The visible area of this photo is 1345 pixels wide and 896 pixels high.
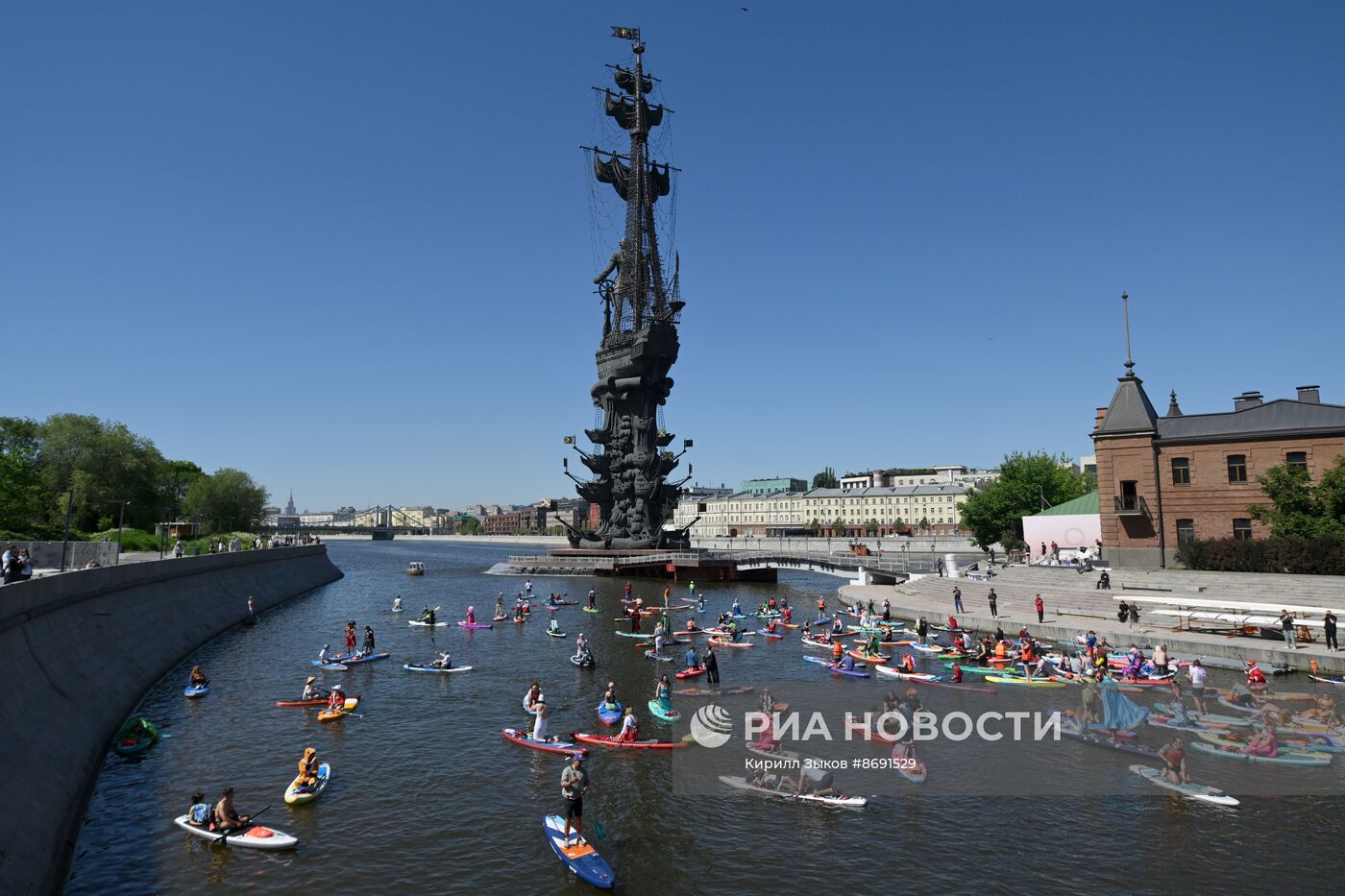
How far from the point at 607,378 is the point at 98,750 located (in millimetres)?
86596

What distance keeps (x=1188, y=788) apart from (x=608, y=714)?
17334 mm

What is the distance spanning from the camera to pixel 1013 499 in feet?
266

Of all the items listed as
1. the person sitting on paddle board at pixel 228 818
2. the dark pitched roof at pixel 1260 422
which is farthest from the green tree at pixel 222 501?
the dark pitched roof at pixel 1260 422

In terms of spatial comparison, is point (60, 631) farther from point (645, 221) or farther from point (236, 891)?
point (645, 221)

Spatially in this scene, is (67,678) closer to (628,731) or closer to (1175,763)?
(628,731)

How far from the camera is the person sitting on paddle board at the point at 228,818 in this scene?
1716cm

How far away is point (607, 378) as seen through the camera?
107 m

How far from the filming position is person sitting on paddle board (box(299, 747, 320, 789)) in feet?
65.0

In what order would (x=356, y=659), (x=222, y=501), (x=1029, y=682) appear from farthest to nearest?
(x=222, y=501), (x=356, y=659), (x=1029, y=682)

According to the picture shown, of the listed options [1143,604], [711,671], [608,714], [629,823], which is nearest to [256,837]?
[629,823]

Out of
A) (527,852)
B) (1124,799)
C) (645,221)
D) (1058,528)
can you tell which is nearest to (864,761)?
(1124,799)

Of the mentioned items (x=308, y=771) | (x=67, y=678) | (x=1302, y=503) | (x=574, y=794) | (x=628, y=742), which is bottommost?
(x=628, y=742)

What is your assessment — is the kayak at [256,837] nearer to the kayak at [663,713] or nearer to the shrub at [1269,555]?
the kayak at [663,713]

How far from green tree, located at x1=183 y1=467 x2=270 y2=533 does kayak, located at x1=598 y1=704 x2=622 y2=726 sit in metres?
109
